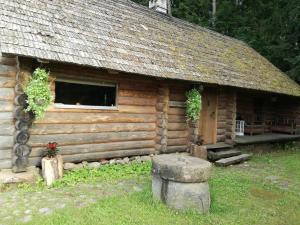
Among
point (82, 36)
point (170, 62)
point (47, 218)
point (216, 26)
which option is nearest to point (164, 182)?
point (47, 218)

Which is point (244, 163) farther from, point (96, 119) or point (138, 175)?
point (96, 119)

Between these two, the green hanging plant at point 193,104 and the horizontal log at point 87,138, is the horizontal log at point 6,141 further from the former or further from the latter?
the green hanging plant at point 193,104

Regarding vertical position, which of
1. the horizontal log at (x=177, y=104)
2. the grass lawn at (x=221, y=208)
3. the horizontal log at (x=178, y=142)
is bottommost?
the grass lawn at (x=221, y=208)

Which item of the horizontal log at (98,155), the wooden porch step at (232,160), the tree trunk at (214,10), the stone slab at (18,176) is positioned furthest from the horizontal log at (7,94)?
the tree trunk at (214,10)

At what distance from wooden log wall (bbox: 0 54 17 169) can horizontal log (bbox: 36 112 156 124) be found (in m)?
0.65

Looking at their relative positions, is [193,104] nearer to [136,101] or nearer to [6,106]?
[136,101]

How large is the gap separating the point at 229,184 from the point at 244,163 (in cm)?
346

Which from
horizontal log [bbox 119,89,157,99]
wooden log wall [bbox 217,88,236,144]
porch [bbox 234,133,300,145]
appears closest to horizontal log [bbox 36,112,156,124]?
horizontal log [bbox 119,89,157,99]

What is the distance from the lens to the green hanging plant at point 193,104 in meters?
10.4

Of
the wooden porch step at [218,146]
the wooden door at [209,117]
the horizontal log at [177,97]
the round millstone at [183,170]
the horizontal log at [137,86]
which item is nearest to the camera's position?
the round millstone at [183,170]

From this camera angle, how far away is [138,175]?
8.12 m

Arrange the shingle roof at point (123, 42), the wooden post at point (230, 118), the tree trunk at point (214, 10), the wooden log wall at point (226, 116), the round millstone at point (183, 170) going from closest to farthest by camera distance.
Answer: the round millstone at point (183, 170), the shingle roof at point (123, 42), the wooden log wall at point (226, 116), the wooden post at point (230, 118), the tree trunk at point (214, 10)

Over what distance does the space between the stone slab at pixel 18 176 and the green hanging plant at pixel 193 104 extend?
5244mm

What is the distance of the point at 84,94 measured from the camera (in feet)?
27.3
